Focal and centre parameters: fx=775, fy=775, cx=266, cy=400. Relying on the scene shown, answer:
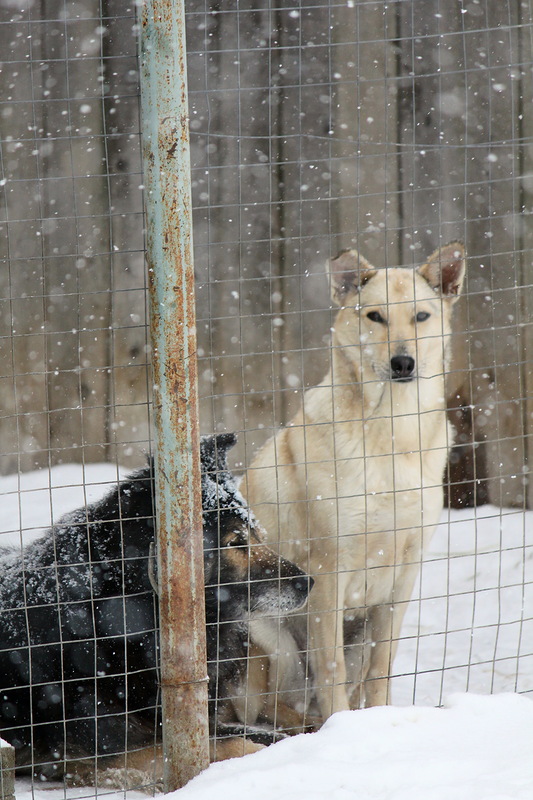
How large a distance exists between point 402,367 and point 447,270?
471 millimetres

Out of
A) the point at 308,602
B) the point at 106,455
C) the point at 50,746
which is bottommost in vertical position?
the point at 50,746

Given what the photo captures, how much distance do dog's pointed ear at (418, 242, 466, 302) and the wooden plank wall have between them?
1.16 meters

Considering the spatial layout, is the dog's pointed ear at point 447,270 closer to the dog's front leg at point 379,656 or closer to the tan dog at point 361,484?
the tan dog at point 361,484

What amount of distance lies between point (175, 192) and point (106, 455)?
2900mm

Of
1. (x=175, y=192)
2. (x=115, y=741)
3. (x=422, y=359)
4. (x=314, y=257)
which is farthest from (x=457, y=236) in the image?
(x=115, y=741)

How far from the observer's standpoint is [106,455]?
4621 mm

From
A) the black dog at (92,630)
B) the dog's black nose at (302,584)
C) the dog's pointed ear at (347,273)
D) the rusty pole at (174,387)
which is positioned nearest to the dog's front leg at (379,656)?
the dog's black nose at (302,584)

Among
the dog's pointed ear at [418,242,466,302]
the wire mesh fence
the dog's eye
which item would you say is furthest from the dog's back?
the wire mesh fence

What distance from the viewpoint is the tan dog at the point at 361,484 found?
10.1ft

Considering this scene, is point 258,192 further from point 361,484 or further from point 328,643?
point 328,643

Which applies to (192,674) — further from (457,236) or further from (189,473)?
(457,236)

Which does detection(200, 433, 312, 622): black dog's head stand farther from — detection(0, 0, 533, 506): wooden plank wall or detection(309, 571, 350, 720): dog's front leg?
detection(0, 0, 533, 506): wooden plank wall

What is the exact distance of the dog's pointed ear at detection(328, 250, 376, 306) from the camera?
10.1 feet

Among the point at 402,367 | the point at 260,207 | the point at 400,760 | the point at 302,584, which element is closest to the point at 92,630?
the point at 302,584
